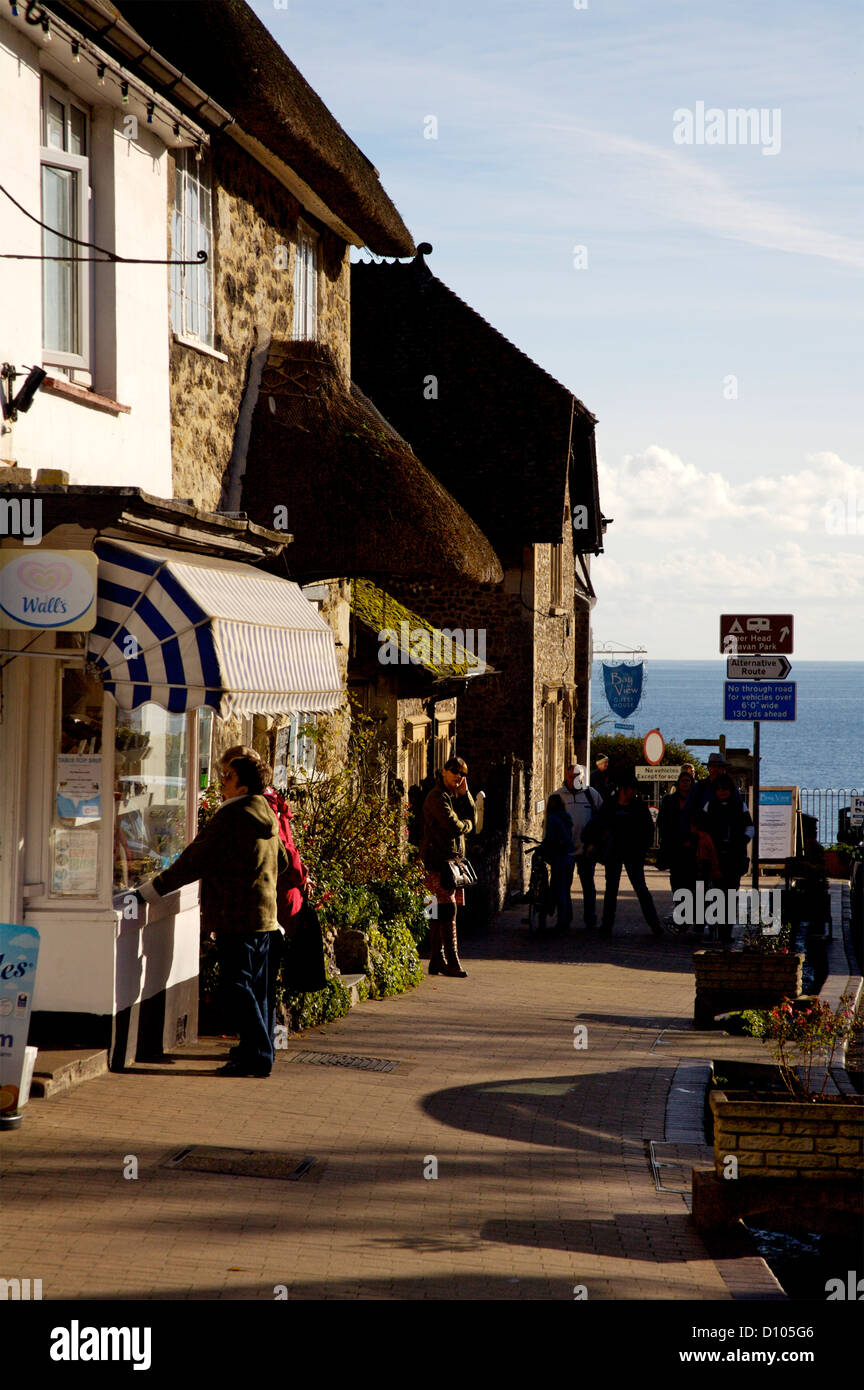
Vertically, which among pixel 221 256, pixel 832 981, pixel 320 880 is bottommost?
pixel 832 981

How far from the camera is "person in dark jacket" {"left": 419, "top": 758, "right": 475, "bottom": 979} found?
13.6 metres

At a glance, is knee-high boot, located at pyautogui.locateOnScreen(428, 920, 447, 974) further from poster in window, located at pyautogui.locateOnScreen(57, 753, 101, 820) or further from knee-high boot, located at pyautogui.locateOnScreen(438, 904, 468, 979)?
poster in window, located at pyautogui.locateOnScreen(57, 753, 101, 820)

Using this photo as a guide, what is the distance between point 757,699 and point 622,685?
24.3 metres

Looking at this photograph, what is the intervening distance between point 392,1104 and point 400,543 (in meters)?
5.03

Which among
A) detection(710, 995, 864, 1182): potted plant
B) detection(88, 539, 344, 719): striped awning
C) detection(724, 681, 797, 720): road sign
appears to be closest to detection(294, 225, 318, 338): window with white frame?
detection(724, 681, 797, 720): road sign

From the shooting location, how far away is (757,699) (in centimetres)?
1473

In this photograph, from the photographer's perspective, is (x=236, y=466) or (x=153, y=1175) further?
(x=236, y=466)

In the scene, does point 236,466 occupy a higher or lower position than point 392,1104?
higher

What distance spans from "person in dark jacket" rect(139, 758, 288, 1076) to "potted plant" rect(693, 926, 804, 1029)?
4.61 m

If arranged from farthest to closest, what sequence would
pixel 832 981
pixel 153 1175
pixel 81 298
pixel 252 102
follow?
pixel 832 981
pixel 252 102
pixel 81 298
pixel 153 1175

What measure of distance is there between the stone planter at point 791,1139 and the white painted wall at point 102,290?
4894 mm

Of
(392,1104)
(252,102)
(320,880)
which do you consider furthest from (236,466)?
(392,1104)

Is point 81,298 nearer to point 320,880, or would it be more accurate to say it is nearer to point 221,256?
point 221,256

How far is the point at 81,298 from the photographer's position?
29.1 feet
